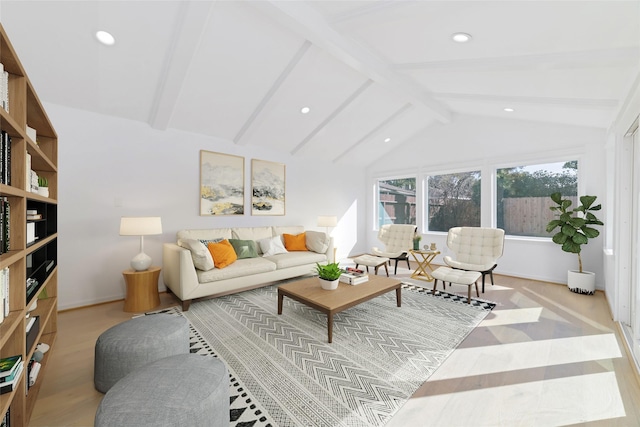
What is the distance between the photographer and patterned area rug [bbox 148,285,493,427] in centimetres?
167

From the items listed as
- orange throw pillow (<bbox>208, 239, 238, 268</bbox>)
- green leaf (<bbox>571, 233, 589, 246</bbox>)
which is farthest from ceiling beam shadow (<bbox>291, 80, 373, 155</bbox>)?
green leaf (<bbox>571, 233, 589, 246</bbox>)

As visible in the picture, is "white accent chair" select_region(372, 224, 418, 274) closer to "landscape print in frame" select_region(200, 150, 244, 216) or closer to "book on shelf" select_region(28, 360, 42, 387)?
"landscape print in frame" select_region(200, 150, 244, 216)

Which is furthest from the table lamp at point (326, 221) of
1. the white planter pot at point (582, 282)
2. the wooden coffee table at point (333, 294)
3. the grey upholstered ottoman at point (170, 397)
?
the grey upholstered ottoman at point (170, 397)

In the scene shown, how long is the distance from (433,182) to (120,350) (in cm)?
596

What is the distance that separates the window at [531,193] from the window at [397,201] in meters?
1.74

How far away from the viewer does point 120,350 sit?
5.71 ft

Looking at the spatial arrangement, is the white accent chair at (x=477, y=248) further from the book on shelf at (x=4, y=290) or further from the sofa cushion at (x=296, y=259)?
the book on shelf at (x=4, y=290)

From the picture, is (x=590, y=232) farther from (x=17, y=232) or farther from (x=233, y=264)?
(x=17, y=232)

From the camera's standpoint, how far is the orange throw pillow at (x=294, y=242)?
4953 mm

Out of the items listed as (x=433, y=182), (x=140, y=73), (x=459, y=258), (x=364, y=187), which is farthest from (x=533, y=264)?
(x=140, y=73)

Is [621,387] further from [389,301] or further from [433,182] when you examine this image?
[433,182]

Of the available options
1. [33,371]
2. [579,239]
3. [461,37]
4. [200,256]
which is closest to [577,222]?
[579,239]

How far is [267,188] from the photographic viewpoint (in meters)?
5.20

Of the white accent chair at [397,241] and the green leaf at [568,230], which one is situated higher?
the green leaf at [568,230]
